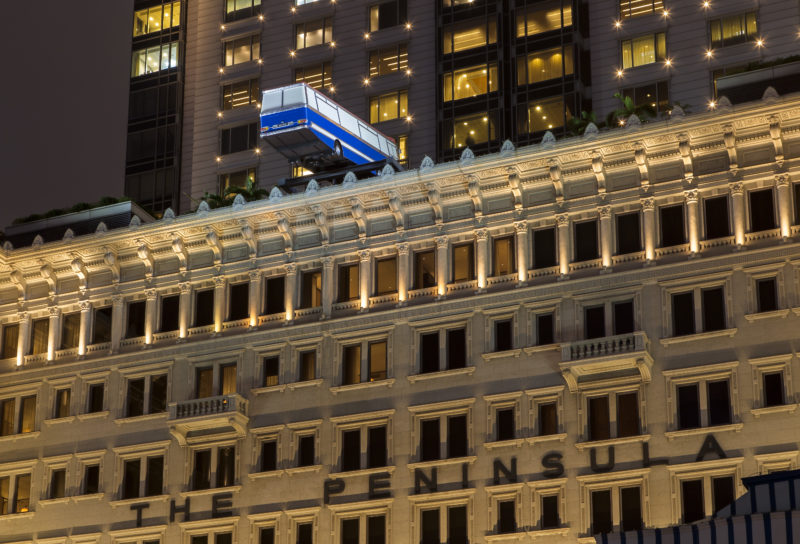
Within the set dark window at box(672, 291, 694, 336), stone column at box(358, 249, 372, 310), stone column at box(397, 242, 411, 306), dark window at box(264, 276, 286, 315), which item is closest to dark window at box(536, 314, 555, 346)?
dark window at box(672, 291, 694, 336)

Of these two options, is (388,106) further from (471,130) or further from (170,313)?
(170,313)

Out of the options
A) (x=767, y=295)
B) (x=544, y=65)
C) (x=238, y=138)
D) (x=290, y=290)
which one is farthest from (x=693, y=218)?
(x=238, y=138)

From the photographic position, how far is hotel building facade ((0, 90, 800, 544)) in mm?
55062

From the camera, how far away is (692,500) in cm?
5334

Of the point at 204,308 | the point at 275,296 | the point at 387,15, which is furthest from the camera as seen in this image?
the point at 387,15

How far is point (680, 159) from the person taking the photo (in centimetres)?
5759

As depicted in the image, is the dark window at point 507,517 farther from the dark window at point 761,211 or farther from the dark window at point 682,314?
the dark window at point 761,211

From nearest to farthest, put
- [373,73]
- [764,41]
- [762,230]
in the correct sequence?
1. [762,230]
2. [764,41]
3. [373,73]

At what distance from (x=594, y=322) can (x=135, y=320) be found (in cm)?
2123

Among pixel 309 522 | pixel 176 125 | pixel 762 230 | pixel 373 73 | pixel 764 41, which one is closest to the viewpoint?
pixel 762 230

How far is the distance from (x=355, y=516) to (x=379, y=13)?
3238 centimetres

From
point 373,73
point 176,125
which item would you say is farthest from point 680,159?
point 176,125

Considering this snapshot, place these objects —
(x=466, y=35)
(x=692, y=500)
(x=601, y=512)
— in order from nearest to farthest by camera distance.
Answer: (x=692, y=500)
(x=601, y=512)
(x=466, y=35)

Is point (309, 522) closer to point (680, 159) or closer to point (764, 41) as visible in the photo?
point (680, 159)
